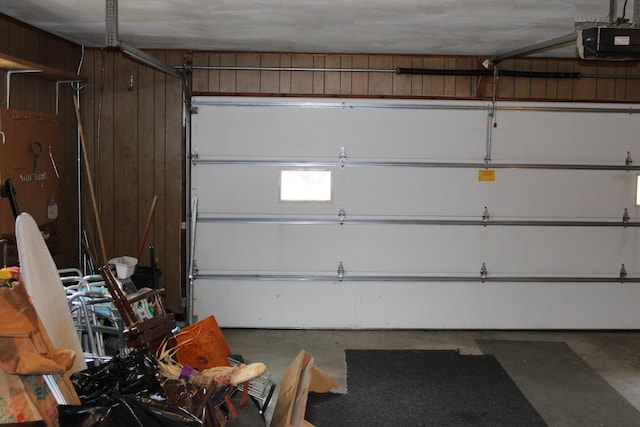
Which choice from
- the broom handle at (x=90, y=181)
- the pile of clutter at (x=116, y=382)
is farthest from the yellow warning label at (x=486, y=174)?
the broom handle at (x=90, y=181)

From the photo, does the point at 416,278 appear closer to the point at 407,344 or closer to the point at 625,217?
the point at 407,344

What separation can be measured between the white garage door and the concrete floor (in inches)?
5.1

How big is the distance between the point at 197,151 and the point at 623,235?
3835 mm

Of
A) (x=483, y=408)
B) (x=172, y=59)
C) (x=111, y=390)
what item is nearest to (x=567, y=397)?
(x=483, y=408)

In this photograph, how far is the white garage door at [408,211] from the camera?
5.77 m

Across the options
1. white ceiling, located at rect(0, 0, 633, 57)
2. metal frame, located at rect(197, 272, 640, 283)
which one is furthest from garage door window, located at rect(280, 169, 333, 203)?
white ceiling, located at rect(0, 0, 633, 57)

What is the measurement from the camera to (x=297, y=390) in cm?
375

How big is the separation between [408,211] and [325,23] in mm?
2027

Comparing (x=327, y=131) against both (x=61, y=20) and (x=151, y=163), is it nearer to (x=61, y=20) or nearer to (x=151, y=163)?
(x=151, y=163)

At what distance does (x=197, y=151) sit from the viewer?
574 cm

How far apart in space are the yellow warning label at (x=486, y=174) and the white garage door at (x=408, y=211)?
0.01 metres

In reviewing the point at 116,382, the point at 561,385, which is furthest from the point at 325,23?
the point at 561,385

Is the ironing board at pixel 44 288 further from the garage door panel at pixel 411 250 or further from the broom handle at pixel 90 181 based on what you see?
the garage door panel at pixel 411 250

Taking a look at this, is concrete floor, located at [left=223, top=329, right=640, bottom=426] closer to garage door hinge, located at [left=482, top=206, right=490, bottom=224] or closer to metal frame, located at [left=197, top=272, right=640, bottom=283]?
metal frame, located at [left=197, top=272, right=640, bottom=283]
